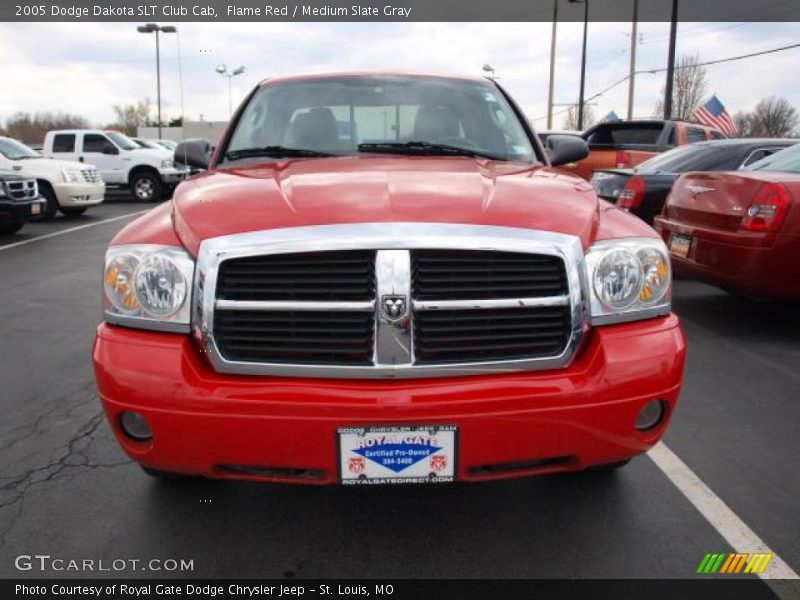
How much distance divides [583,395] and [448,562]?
0.80 metres

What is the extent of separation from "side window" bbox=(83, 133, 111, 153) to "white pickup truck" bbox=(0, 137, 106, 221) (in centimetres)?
441

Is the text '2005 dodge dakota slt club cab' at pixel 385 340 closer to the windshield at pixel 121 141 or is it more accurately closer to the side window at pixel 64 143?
the windshield at pixel 121 141

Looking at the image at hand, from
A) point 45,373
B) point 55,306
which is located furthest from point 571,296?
point 55,306

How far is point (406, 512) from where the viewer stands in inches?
111

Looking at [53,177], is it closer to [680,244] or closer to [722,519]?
[680,244]

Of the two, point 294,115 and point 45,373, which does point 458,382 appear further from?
point 45,373

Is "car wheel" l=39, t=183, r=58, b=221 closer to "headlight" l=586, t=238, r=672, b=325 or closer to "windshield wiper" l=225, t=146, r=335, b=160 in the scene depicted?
"windshield wiper" l=225, t=146, r=335, b=160

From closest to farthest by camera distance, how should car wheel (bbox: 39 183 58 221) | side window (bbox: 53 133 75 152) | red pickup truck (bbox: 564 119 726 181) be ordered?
red pickup truck (bbox: 564 119 726 181) → car wheel (bbox: 39 183 58 221) → side window (bbox: 53 133 75 152)

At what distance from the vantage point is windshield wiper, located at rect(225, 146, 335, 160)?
3.44 meters

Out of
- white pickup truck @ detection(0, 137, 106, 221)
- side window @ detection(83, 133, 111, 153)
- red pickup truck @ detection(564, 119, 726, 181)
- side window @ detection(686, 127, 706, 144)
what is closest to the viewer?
red pickup truck @ detection(564, 119, 726, 181)

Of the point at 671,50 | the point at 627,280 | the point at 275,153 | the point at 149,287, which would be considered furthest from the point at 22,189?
the point at 671,50

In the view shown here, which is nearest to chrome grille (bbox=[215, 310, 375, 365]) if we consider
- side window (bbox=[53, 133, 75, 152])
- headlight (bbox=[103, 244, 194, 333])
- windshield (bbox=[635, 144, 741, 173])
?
headlight (bbox=[103, 244, 194, 333])

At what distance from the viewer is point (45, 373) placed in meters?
4.57

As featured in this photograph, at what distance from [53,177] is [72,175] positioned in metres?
0.42
